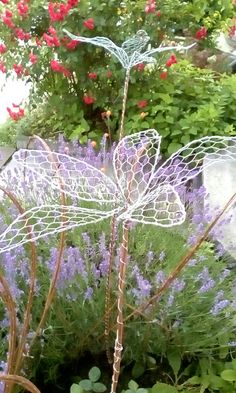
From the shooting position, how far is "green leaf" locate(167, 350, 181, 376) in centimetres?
194

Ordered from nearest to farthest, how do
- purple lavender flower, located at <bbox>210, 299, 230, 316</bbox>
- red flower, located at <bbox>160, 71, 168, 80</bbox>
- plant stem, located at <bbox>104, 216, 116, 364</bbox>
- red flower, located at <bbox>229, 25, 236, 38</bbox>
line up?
1. plant stem, located at <bbox>104, 216, 116, 364</bbox>
2. purple lavender flower, located at <bbox>210, 299, 230, 316</bbox>
3. red flower, located at <bbox>160, 71, 168, 80</bbox>
4. red flower, located at <bbox>229, 25, 236, 38</bbox>

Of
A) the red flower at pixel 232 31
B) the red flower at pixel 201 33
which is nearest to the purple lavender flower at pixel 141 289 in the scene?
the red flower at pixel 201 33

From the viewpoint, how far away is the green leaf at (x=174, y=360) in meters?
1.94

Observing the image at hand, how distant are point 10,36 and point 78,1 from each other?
504 millimetres

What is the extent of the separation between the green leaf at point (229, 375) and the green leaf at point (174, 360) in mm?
154

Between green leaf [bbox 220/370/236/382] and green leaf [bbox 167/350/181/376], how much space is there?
0.51 feet

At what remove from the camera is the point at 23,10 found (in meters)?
3.52

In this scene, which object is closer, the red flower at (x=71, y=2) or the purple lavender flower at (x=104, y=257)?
the purple lavender flower at (x=104, y=257)

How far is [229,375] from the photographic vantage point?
6.10ft

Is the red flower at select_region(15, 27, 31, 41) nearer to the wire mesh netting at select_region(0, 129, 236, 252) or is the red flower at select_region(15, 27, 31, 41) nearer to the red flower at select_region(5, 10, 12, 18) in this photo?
the red flower at select_region(5, 10, 12, 18)

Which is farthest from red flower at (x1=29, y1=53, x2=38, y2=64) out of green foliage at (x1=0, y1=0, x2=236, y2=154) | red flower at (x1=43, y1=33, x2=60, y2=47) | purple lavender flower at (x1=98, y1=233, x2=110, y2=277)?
purple lavender flower at (x1=98, y1=233, x2=110, y2=277)

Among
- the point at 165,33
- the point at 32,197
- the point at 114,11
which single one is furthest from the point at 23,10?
the point at 32,197

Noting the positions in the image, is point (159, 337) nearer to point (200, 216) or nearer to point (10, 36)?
point (200, 216)

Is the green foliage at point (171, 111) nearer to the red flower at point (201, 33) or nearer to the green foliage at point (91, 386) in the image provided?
the red flower at point (201, 33)
